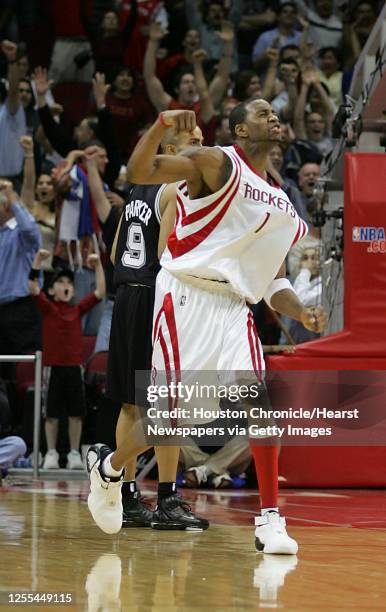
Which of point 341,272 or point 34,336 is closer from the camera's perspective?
point 341,272

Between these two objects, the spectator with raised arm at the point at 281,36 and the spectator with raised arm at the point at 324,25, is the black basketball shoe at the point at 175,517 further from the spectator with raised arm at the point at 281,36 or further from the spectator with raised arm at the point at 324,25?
the spectator with raised arm at the point at 324,25

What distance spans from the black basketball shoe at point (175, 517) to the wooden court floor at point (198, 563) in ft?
0.28

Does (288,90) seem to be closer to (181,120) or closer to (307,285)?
(307,285)

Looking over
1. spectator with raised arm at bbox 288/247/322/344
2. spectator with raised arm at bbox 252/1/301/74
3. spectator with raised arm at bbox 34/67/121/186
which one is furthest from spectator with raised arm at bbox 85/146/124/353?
spectator with raised arm at bbox 252/1/301/74

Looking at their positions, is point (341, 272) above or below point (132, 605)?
above

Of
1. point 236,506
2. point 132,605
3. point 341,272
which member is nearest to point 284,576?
point 132,605

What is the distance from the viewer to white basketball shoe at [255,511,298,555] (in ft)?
15.4

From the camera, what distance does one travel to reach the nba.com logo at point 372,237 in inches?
329

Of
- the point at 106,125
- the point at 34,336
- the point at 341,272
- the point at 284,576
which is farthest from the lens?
the point at 106,125

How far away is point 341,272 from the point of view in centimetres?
953

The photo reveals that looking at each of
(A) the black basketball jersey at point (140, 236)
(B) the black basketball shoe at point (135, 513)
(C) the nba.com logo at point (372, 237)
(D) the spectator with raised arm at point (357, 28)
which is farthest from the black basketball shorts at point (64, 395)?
(D) the spectator with raised arm at point (357, 28)

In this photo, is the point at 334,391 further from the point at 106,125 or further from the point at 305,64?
the point at 305,64

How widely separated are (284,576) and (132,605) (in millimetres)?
818

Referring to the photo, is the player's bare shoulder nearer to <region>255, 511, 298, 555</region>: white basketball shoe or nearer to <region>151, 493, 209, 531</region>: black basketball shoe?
<region>255, 511, 298, 555</region>: white basketball shoe
